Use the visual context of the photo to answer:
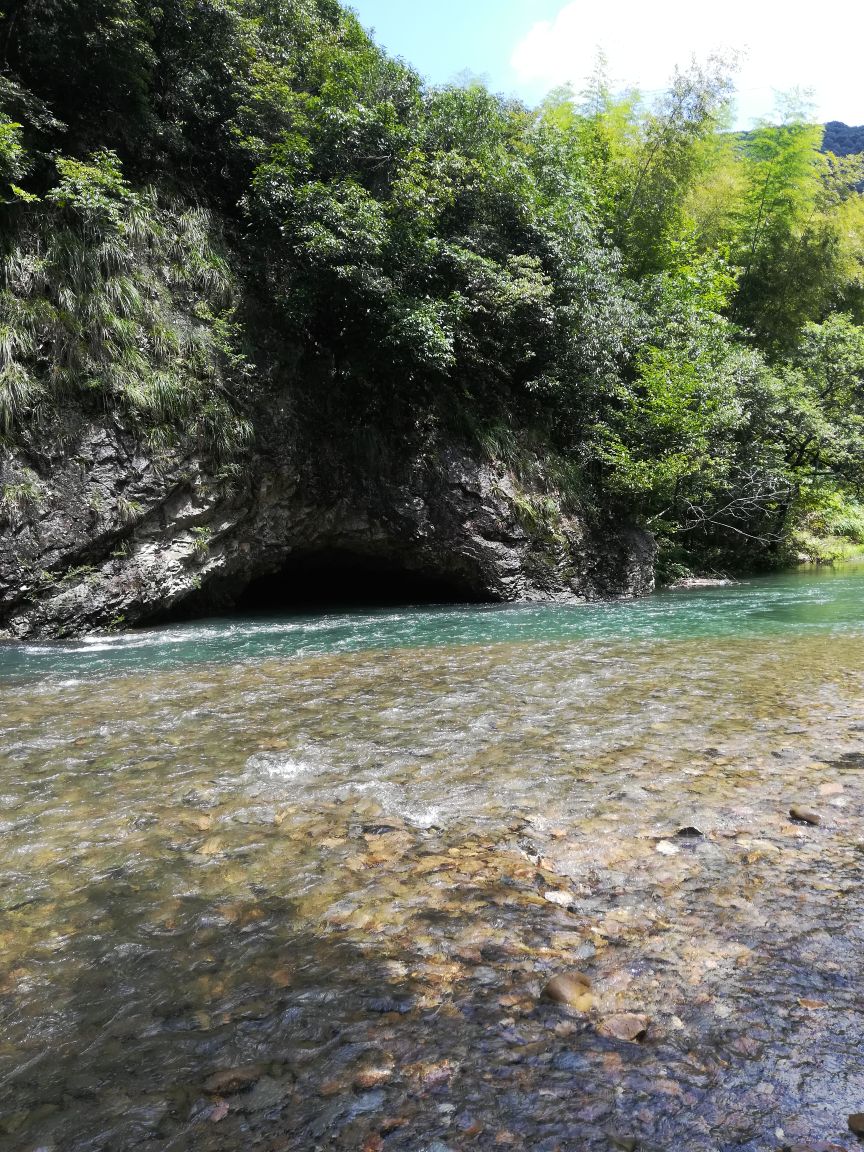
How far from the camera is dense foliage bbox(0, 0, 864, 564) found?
953 cm

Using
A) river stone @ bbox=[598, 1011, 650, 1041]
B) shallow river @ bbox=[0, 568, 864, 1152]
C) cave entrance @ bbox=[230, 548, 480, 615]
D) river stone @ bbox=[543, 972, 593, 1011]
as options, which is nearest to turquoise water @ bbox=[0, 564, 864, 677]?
cave entrance @ bbox=[230, 548, 480, 615]

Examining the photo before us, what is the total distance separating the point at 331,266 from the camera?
1064 centimetres

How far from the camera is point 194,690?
6.01 meters

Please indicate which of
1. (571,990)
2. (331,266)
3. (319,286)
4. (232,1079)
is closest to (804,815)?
(571,990)

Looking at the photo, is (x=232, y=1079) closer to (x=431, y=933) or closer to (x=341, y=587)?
(x=431, y=933)

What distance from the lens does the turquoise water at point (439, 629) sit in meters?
7.73

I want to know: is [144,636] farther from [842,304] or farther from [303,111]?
[842,304]

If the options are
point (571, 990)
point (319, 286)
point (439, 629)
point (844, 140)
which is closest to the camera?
point (571, 990)

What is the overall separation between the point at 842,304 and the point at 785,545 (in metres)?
14.5

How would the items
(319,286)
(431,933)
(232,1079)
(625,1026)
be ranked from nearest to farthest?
(232,1079)
(625,1026)
(431,933)
(319,286)

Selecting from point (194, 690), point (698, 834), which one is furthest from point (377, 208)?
point (698, 834)

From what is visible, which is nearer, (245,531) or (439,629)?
(439,629)

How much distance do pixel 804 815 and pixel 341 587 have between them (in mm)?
12247

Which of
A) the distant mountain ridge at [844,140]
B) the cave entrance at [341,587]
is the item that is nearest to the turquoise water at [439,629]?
the cave entrance at [341,587]
